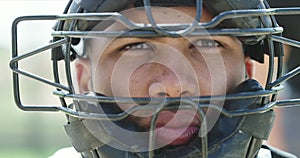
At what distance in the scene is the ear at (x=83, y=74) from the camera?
1.48 metres

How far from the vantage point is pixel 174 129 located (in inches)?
50.8

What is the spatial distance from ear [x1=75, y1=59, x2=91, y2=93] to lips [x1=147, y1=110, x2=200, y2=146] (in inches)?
9.6

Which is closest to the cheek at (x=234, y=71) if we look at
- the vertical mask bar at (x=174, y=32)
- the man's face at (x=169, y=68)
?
the man's face at (x=169, y=68)

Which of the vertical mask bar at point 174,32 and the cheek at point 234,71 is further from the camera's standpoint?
the cheek at point 234,71

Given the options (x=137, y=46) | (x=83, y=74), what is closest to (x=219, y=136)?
(x=137, y=46)

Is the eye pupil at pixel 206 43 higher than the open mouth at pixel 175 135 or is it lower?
higher

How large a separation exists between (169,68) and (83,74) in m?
0.30

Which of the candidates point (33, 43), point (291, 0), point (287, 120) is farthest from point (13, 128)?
point (291, 0)

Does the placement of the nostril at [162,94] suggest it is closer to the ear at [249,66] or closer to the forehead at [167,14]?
the forehead at [167,14]

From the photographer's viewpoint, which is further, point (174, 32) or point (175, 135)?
point (175, 135)

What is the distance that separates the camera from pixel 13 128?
7.55m

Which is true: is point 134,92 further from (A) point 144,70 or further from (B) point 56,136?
(B) point 56,136

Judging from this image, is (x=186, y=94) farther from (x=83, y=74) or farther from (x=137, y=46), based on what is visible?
(x=83, y=74)

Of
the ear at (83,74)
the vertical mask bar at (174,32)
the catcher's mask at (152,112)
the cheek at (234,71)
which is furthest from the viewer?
the ear at (83,74)
